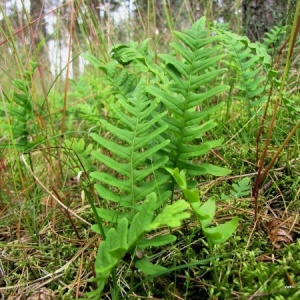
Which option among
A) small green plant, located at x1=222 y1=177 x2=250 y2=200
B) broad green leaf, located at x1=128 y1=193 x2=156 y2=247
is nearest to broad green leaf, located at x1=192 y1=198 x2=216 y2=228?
broad green leaf, located at x1=128 y1=193 x2=156 y2=247

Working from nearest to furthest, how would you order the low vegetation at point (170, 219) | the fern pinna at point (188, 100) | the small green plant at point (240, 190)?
the low vegetation at point (170, 219)
the fern pinna at point (188, 100)
the small green plant at point (240, 190)

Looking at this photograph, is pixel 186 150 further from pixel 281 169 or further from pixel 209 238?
pixel 281 169

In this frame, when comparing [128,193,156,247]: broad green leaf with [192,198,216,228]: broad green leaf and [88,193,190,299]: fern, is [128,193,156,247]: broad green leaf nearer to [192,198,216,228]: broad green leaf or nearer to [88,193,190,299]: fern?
[88,193,190,299]: fern

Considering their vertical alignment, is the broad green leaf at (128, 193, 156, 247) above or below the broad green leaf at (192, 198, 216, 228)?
above

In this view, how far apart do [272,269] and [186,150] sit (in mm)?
417

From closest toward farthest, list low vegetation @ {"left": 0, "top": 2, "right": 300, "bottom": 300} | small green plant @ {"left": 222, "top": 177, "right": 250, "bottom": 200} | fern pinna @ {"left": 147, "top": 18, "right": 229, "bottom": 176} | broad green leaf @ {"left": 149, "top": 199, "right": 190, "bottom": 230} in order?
1. broad green leaf @ {"left": 149, "top": 199, "right": 190, "bottom": 230}
2. low vegetation @ {"left": 0, "top": 2, "right": 300, "bottom": 300}
3. fern pinna @ {"left": 147, "top": 18, "right": 229, "bottom": 176}
4. small green plant @ {"left": 222, "top": 177, "right": 250, "bottom": 200}

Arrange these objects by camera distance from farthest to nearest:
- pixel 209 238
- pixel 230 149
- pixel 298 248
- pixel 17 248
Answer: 1. pixel 230 149
2. pixel 17 248
3. pixel 298 248
4. pixel 209 238

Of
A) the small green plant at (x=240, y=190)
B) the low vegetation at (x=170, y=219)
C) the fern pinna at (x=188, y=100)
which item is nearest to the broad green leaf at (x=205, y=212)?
the low vegetation at (x=170, y=219)

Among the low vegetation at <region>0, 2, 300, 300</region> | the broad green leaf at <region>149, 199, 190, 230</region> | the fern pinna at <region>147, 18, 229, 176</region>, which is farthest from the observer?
the fern pinna at <region>147, 18, 229, 176</region>

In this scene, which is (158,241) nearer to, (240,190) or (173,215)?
(173,215)

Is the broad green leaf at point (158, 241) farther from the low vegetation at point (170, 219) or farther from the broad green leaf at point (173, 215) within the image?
the broad green leaf at point (173, 215)

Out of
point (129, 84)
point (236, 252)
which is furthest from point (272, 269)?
point (129, 84)

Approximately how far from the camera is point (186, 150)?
1.16 m

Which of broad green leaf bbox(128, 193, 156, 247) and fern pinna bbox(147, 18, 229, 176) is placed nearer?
broad green leaf bbox(128, 193, 156, 247)
